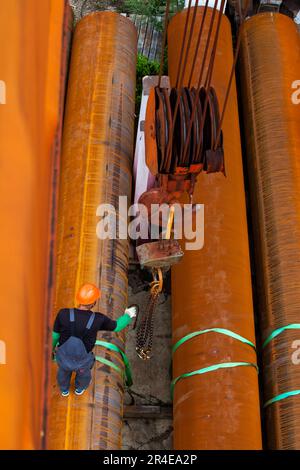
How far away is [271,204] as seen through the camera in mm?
5070

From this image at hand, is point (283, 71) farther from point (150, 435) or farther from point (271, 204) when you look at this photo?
point (150, 435)

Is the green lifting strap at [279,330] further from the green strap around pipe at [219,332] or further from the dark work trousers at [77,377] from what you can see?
the dark work trousers at [77,377]

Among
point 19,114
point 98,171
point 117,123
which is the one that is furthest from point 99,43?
point 19,114

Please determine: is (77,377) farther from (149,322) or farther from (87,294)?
(149,322)

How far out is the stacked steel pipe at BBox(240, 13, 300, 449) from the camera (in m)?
4.46

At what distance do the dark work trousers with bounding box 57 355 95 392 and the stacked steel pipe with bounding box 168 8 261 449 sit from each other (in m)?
0.78

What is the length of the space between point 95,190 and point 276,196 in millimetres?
1556

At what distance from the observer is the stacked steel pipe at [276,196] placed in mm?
4457

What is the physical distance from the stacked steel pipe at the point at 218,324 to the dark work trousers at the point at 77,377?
0.78 m

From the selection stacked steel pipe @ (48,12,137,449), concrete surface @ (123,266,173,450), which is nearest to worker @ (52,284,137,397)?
stacked steel pipe @ (48,12,137,449)

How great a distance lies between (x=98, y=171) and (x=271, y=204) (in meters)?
1.51

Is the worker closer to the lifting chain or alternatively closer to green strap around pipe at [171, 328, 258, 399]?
the lifting chain

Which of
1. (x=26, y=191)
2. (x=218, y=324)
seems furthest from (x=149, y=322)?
(x=26, y=191)

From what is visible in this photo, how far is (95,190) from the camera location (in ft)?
15.7
